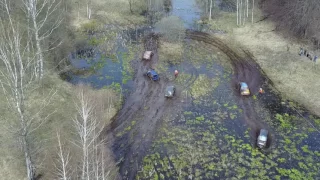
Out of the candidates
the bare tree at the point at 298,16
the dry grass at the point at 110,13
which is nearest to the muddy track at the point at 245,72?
the bare tree at the point at 298,16

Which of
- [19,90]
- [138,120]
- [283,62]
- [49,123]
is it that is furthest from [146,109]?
[283,62]

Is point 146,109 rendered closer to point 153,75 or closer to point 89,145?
point 153,75

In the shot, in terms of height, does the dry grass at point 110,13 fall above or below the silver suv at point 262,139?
above

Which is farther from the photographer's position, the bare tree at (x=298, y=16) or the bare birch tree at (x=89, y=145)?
the bare tree at (x=298, y=16)

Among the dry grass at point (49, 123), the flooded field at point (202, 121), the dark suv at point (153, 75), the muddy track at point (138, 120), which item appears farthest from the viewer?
A: the dark suv at point (153, 75)

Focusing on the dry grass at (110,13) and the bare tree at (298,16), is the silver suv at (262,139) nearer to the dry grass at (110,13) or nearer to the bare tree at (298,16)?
the bare tree at (298,16)

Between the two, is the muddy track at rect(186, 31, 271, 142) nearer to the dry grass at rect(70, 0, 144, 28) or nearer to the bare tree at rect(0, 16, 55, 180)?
the dry grass at rect(70, 0, 144, 28)

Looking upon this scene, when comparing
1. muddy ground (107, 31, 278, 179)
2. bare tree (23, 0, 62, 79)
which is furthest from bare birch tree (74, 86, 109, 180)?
bare tree (23, 0, 62, 79)
